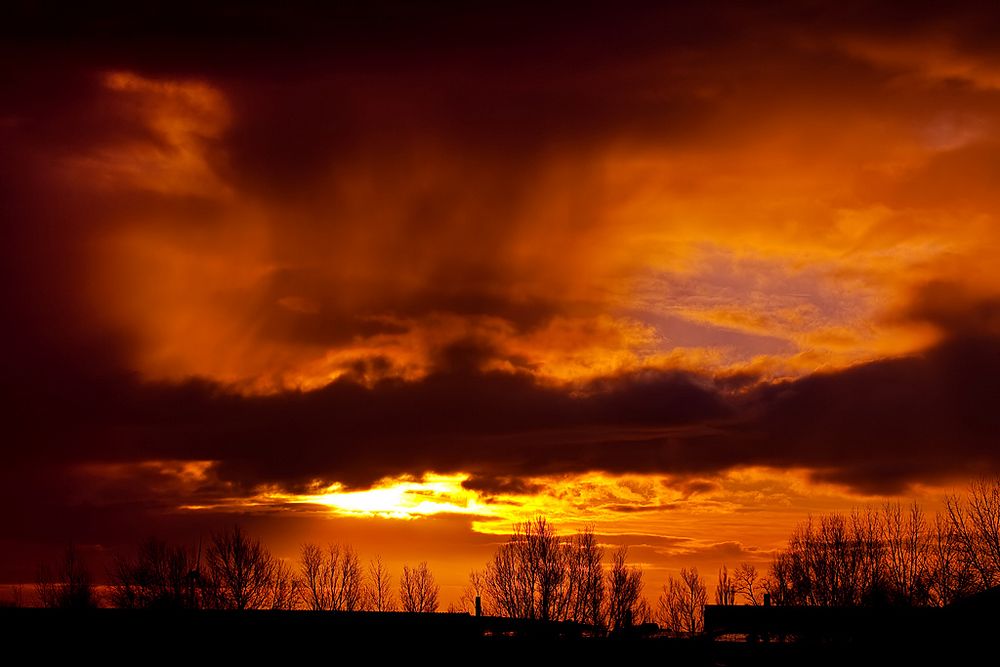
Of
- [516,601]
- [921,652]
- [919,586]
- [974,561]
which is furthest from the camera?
[516,601]

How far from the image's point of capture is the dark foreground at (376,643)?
55156 mm

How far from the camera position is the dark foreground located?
181ft

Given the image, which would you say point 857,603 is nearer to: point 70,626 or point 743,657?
point 743,657

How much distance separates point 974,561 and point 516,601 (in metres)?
56.0

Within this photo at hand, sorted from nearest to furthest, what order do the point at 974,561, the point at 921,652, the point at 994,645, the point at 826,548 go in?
the point at 994,645 → the point at 921,652 → the point at 974,561 → the point at 826,548

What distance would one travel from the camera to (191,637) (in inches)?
2232

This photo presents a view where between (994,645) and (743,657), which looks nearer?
(994,645)

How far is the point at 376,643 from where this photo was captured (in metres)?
60.8

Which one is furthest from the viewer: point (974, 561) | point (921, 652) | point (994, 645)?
point (974, 561)

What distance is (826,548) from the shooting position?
12181cm

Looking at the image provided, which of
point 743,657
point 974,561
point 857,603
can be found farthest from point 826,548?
point 743,657

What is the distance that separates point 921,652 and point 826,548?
221 feet

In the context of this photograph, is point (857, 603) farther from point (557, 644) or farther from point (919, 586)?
point (557, 644)

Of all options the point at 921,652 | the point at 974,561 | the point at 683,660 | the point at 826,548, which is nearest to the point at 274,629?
the point at 683,660
